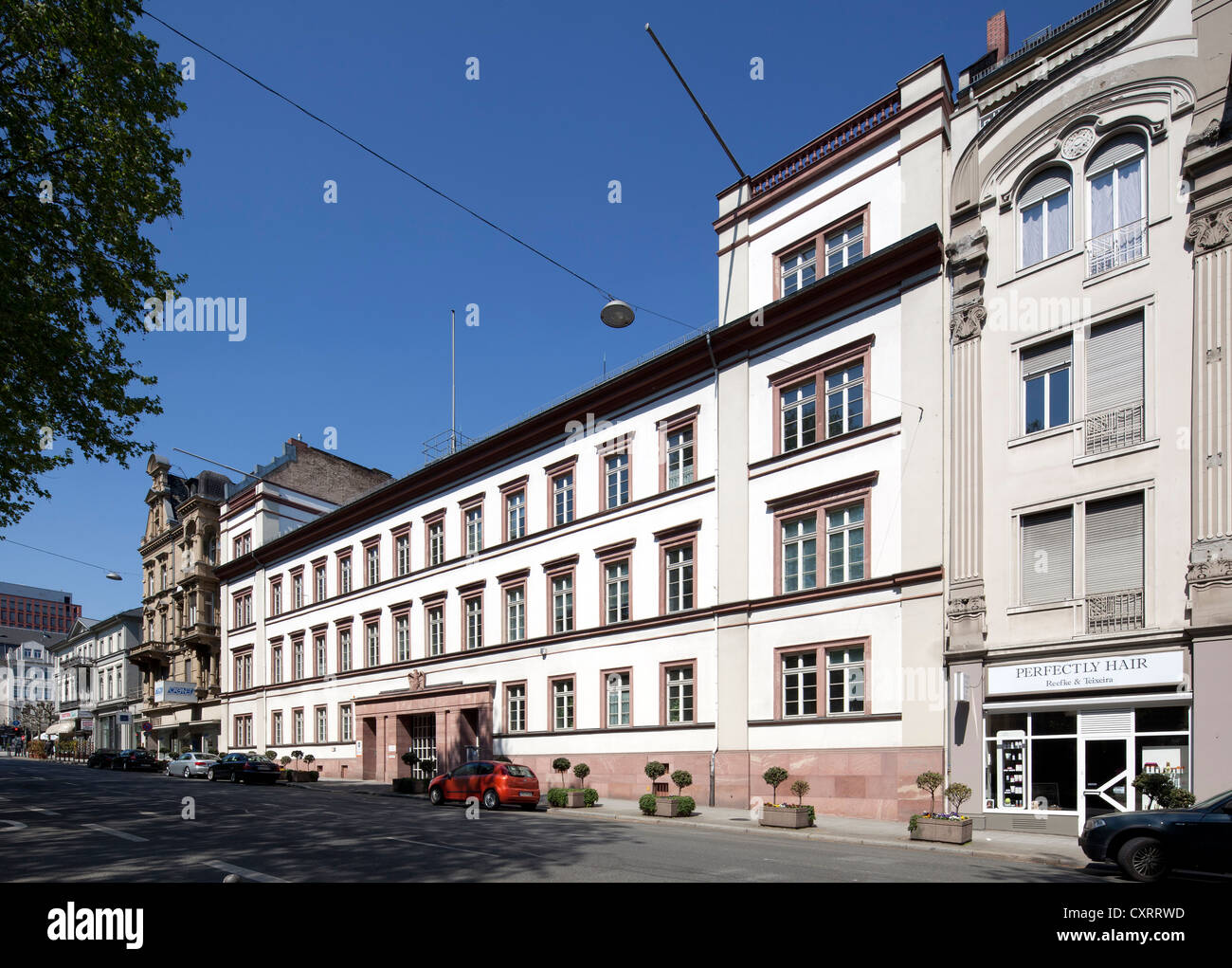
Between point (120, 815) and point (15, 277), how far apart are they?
1240 cm

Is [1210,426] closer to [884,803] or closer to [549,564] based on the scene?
[884,803]

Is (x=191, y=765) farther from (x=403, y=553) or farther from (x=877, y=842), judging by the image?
(x=877, y=842)

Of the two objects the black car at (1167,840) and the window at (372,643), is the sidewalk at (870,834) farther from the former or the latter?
the window at (372,643)

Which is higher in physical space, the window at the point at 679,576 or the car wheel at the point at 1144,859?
the window at the point at 679,576

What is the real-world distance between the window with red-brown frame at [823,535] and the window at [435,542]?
19247mm

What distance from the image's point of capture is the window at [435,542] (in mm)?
40875

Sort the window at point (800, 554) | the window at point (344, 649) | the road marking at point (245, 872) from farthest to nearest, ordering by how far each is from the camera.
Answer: the window at point (344, 649) < the window at point (800, 554) < the road marking at point (245, 872)

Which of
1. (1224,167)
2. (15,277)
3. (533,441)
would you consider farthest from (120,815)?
(1224,167)

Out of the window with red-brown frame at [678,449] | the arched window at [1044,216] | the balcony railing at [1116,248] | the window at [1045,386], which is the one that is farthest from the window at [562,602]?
the balcony railing at [1116,248]

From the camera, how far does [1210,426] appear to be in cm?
1798

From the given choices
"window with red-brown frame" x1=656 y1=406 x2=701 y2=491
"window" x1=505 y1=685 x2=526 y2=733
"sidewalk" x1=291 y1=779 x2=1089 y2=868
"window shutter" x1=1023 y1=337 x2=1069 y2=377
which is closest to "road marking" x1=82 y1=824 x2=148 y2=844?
"sidewalk" x1=291 y1=779 x2=1089 y2=868

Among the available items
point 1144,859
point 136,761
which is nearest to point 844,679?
point 1144,859

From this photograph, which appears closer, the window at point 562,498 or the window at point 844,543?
the window at point 844,543
